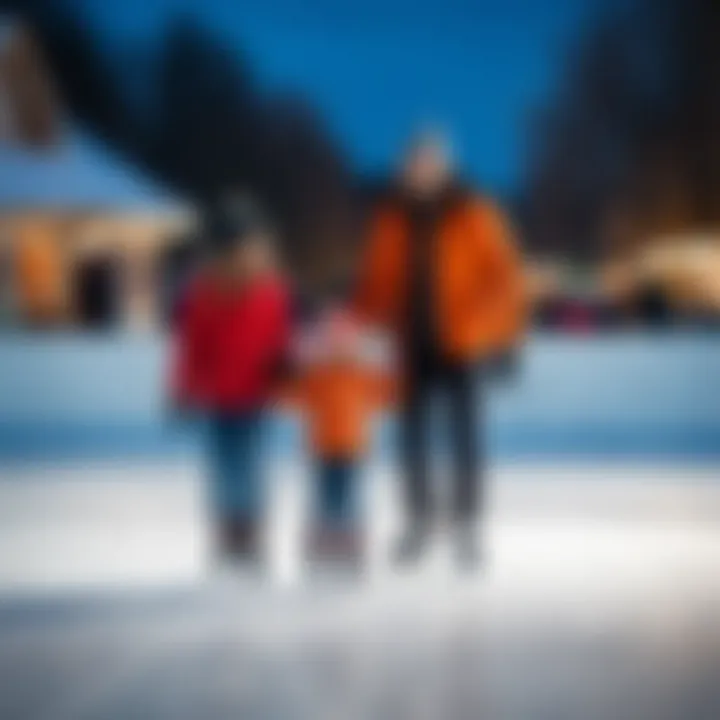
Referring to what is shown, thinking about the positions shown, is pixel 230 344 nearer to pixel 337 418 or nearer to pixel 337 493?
pixel 337 418

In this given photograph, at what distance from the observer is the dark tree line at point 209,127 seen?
8.76 ft

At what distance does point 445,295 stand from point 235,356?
409mm

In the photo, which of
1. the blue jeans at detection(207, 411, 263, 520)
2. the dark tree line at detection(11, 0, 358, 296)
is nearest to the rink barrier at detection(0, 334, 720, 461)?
the blue jeans at detection(207, 411, 263, 520)

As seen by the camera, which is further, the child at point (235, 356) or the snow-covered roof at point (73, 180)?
the snow-covered roof at point (73, 180)

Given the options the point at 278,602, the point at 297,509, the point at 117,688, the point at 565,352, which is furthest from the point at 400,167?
the point at 117,688

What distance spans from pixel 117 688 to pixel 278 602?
46cm

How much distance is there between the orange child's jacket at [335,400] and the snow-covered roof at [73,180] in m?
0.46

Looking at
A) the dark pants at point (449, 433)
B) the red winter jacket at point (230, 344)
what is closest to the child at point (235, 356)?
the red winter jacket at point (230, 344)

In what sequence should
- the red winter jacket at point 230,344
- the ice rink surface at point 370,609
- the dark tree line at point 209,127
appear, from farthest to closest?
the dark tree line at point 209,127, the red winter jacket at point 230,344, the ice rink surface at point 370,609

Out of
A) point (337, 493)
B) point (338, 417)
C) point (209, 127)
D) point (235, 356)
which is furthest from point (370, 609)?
point (209, 127)

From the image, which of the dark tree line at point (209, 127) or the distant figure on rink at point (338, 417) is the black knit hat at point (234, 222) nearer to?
the dark tree line at point (209, 127)

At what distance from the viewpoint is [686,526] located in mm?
2703

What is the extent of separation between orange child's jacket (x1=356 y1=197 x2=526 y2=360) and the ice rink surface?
0.93 feet

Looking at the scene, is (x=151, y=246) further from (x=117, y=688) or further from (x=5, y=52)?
(x=117, y=688)
